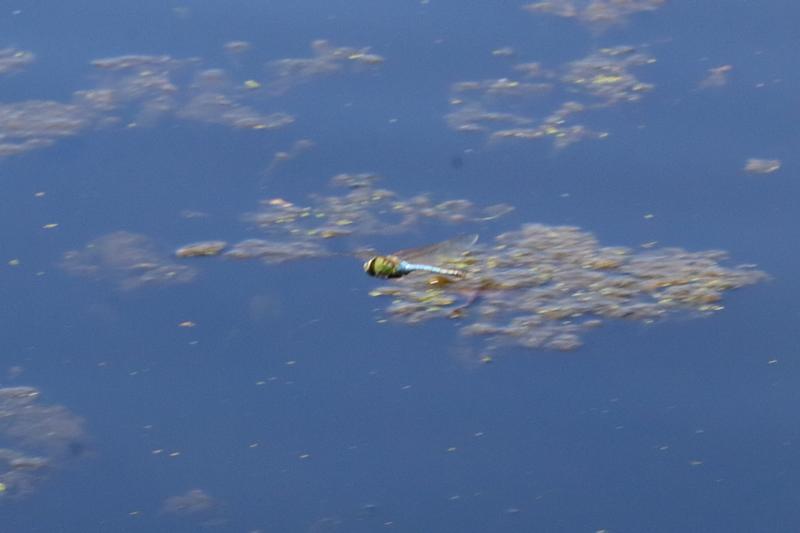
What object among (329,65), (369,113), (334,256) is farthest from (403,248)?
(329,65)

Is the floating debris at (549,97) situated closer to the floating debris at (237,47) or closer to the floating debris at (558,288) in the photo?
the floating debris at (558,288)

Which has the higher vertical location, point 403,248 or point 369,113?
point 369,113

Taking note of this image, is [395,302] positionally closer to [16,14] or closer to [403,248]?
[403,248]

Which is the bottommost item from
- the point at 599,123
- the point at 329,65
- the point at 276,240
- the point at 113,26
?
the point at 276,240

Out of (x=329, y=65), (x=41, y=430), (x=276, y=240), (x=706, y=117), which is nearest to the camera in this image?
(x=41, y=430)

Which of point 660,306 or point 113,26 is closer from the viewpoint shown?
point 660,306

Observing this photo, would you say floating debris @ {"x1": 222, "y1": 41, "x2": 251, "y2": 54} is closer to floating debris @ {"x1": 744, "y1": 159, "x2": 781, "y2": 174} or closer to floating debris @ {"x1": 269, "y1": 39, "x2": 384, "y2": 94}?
floating debris @ {"x1": 269, "y1": 39, "x2": 384, "y2": 94}

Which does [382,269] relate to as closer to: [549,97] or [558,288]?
[558,288]
